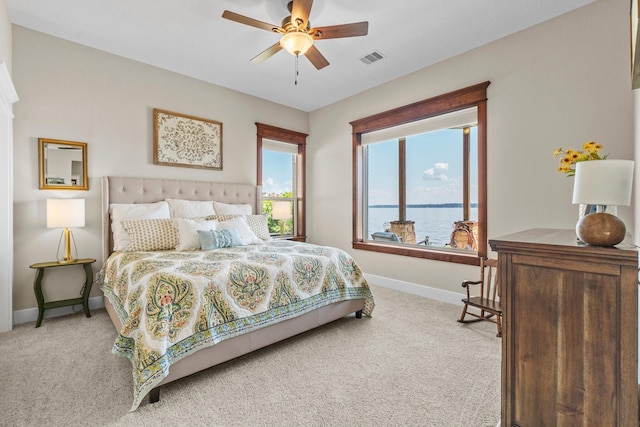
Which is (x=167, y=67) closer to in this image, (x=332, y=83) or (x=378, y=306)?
(x=332, y=83)

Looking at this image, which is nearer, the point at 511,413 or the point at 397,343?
the point at 511,413

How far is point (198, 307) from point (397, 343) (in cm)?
165

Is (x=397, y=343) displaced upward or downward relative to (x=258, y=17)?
downward

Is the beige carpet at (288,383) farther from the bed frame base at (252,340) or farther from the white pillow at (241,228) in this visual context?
the white pillow at (241,228)

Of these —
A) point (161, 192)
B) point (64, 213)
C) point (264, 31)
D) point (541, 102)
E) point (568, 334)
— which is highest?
point (264, 31)

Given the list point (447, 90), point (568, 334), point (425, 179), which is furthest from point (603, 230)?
point (425, 179)

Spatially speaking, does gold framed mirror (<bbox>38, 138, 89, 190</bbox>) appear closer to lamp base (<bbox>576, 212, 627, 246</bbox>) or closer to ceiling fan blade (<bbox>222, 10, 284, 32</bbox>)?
ceiling fan blade (<bbox>222, 10, 284, 32</bbox>)

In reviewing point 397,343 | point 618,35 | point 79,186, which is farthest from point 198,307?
point 618,35

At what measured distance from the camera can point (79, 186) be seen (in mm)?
3188

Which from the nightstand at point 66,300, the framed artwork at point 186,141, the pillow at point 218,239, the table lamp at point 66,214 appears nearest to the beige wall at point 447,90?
the framed artwork at point 186,141

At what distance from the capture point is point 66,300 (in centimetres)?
297

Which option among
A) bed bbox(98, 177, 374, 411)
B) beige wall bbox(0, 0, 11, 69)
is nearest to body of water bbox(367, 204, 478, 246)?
bed bbox(98, 177, 374, 411)

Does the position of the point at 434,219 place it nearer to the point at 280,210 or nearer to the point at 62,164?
the point at 280,210

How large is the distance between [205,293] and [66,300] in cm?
211
